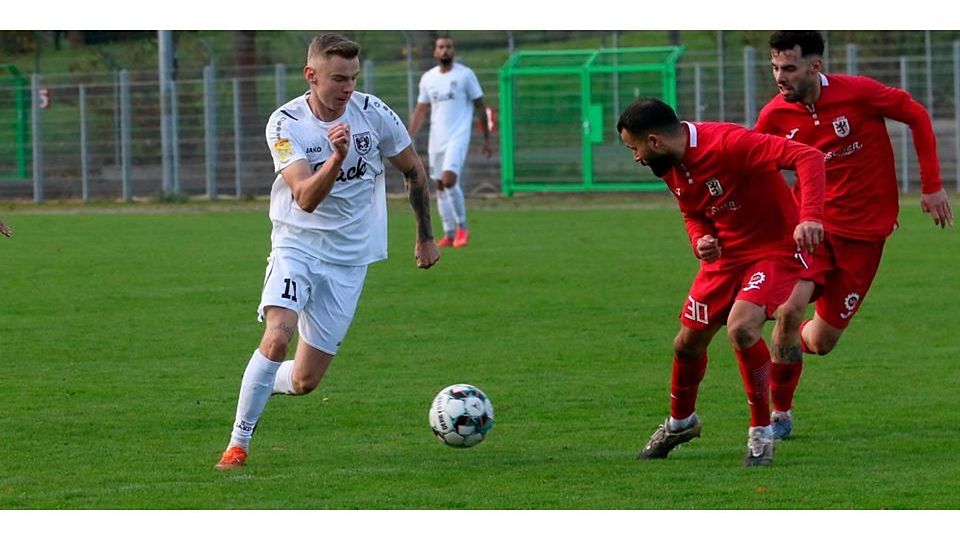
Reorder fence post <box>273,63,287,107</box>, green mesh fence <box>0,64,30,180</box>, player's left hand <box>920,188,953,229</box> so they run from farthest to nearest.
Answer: green mesh fence <box>0,64,30,180</box> < fence post <box>273,63,287,107</box> < player's left hand <box>920,188,953,229</box>

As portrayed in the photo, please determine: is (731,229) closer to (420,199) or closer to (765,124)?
(765,124)

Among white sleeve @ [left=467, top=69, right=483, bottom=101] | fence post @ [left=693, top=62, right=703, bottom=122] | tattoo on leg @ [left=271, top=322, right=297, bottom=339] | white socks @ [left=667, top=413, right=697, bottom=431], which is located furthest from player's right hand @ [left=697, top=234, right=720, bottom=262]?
fence post @ [left=693, top=62, right=703, bottom=122]

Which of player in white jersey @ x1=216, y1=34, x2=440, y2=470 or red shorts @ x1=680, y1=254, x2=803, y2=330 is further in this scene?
red shorts @ x1=680, y1=254, x2=803, y2=330

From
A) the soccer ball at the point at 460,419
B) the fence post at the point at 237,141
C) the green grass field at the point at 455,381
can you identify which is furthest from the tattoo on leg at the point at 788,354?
the fence post at the point at 237,141

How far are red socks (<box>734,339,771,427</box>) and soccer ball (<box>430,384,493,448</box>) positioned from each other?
1.20 metres

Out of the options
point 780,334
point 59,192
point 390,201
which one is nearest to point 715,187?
point 780,334

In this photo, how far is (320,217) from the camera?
779 cm

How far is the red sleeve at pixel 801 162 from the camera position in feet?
23.9

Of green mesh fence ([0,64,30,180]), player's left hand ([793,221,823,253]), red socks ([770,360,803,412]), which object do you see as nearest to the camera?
player's left hand ([793,221,823,253])

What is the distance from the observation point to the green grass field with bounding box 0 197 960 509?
22.4 ft

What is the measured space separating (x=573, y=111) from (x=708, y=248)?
920 inches

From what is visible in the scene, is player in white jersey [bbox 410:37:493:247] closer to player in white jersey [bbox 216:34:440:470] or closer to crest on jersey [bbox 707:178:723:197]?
player in white jersey [bbox 216:34:440:470]

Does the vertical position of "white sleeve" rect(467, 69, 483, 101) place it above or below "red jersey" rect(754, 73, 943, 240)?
above

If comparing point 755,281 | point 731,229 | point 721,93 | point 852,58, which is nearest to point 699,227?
point 731,229
